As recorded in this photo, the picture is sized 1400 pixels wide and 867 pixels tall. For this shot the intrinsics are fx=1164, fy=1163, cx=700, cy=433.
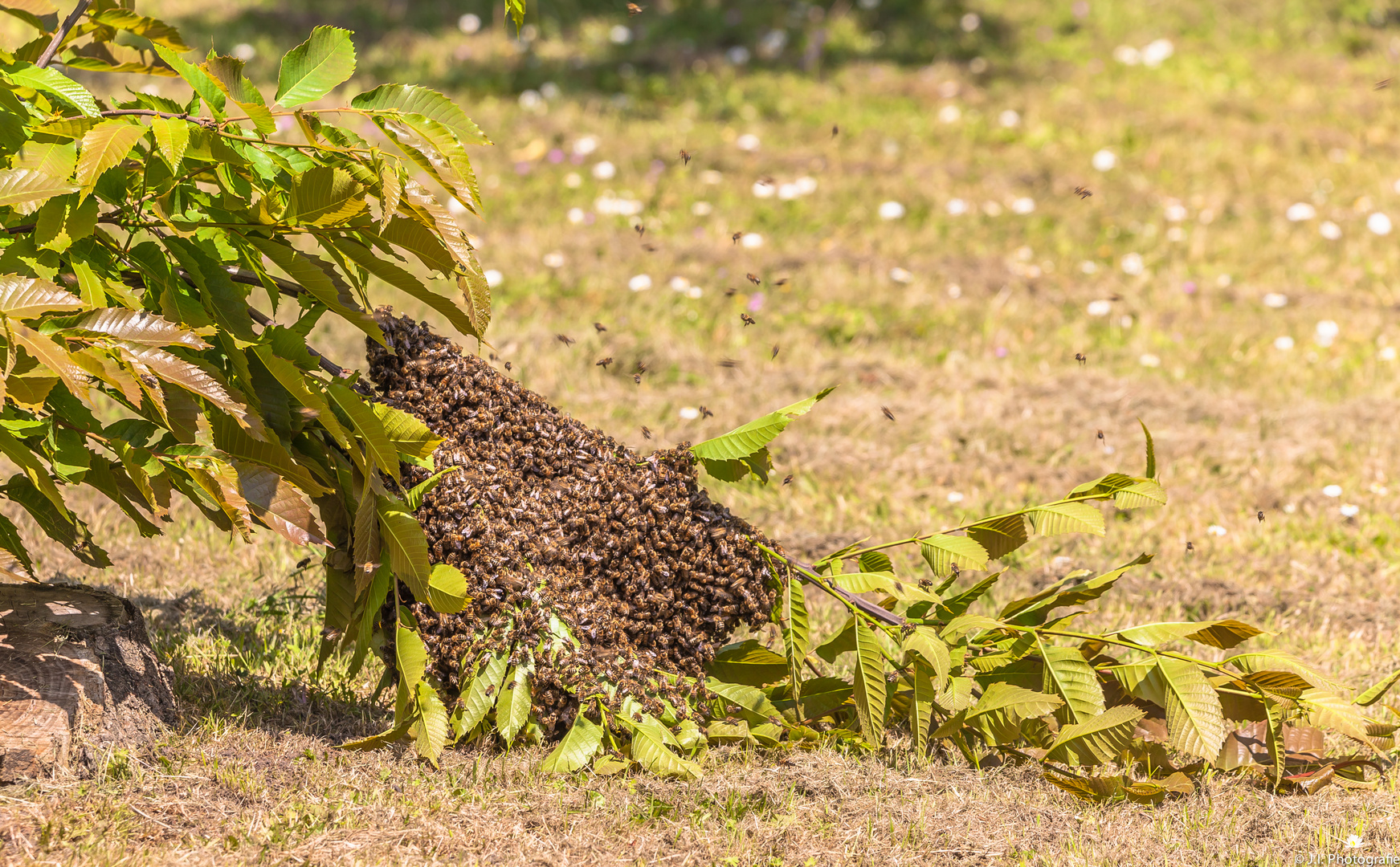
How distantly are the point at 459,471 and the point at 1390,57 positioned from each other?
12574mm

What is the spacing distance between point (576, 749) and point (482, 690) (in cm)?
25

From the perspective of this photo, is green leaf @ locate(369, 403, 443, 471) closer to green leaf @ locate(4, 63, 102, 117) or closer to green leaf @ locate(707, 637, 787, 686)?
green leaf @ locate(4, 63, 102, 117)

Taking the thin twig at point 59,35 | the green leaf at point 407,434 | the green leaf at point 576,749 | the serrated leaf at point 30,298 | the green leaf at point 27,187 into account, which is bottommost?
the green leaf at point 576,749

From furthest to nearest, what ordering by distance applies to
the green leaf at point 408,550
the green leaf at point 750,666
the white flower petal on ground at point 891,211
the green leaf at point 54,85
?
the white flower petal on ground at point 891,211 < the green leaf at point 750,666 < the green leaf at point 408,550 < the green leaf at point 54,85

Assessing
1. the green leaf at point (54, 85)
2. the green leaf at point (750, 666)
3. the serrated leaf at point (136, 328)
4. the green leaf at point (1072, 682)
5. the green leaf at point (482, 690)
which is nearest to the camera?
the serrated leaf at point (136, 328)

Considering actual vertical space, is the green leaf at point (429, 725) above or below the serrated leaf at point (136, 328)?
below

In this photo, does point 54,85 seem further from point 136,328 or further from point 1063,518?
point 1063,518

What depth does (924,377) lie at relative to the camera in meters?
6.29

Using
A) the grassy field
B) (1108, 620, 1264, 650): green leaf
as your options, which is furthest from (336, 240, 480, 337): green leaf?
(1108, 620, 1264, 650): green leaf

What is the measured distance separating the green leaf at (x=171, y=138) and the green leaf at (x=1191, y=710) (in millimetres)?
2356

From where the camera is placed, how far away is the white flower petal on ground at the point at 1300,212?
27.7ft

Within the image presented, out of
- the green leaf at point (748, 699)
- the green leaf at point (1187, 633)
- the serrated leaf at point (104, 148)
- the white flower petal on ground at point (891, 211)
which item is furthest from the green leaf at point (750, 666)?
the white flower petal on ground at point (891, 211)

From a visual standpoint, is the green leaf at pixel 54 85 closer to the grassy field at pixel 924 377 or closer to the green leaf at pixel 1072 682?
the grassy field at pixel 924 377

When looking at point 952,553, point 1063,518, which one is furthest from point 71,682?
point 1063,518
